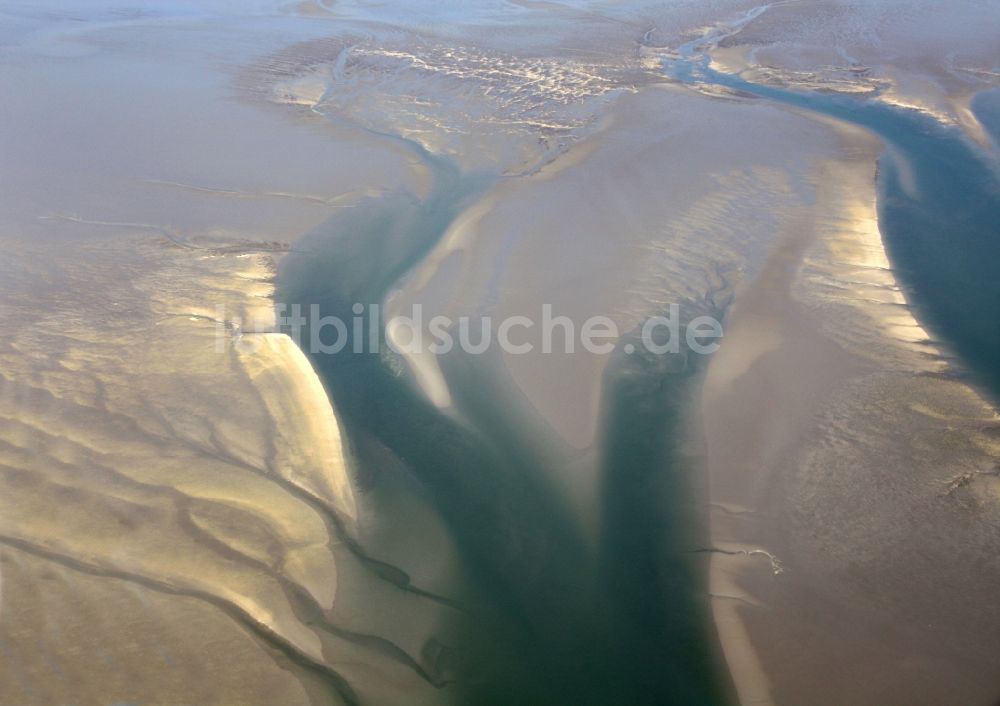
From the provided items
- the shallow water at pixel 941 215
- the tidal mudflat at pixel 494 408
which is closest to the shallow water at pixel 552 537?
the tidal mudflat at pixel 494 408

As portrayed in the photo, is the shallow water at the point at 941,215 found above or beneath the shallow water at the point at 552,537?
above

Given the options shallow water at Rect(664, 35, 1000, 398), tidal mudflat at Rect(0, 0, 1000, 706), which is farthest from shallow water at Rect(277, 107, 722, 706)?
shallow water at Rect(664, 35, 1000, 398)

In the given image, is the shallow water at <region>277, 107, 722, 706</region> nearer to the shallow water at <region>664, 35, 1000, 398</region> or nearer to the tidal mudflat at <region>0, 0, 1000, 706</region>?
the tidal mudflat at <region>0, 0, 1000, 706</region>

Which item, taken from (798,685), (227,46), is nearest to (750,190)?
(798,685)

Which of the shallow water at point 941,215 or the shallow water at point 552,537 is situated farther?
the shallow water at point 941,215

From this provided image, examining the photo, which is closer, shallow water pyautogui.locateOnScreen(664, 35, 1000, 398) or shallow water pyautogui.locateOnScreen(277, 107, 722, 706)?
shallow water pyautogui.locateOnScreen(277, 107, 722, 706)

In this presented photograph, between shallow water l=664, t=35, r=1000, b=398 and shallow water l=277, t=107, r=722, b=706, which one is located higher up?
shallow water l=664, t=35, r=1000, b=398

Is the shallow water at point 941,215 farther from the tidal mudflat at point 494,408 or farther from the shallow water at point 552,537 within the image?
the shallow water at point 552,537

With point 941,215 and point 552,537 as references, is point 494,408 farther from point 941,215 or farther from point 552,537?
point 941,215

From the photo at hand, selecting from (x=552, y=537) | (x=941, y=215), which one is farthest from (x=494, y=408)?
(x=941, y=215)
